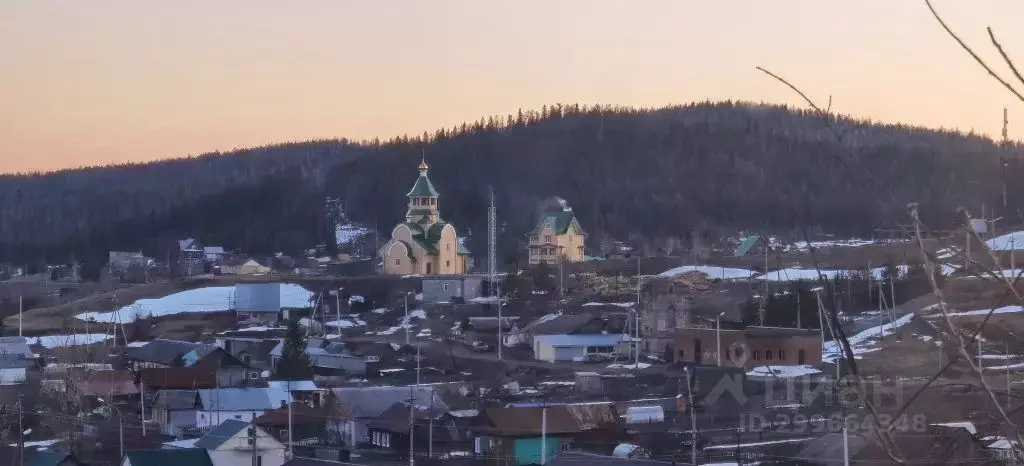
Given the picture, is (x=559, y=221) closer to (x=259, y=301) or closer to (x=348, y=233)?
(x=259, y=301)

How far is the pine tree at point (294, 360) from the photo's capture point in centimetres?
1772

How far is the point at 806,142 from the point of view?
56375mm

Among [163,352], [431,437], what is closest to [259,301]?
[163,352]

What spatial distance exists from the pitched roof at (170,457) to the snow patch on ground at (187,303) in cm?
1581

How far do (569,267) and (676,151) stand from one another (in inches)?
1026

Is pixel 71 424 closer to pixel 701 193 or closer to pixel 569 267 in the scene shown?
pixel 569 267

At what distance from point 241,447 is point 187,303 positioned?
673 inches

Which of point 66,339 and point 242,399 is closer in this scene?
point 242,399

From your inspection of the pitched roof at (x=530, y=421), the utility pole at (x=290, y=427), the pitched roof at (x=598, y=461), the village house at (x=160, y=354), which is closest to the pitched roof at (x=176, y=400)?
the utility pole at (x=290, y=427)

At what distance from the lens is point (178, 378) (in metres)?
17.4

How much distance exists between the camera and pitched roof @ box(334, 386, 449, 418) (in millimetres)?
14445

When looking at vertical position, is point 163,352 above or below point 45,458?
above

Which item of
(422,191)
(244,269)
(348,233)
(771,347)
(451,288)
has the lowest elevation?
(771,347)

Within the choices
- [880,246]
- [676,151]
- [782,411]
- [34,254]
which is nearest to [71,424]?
[782,411]
